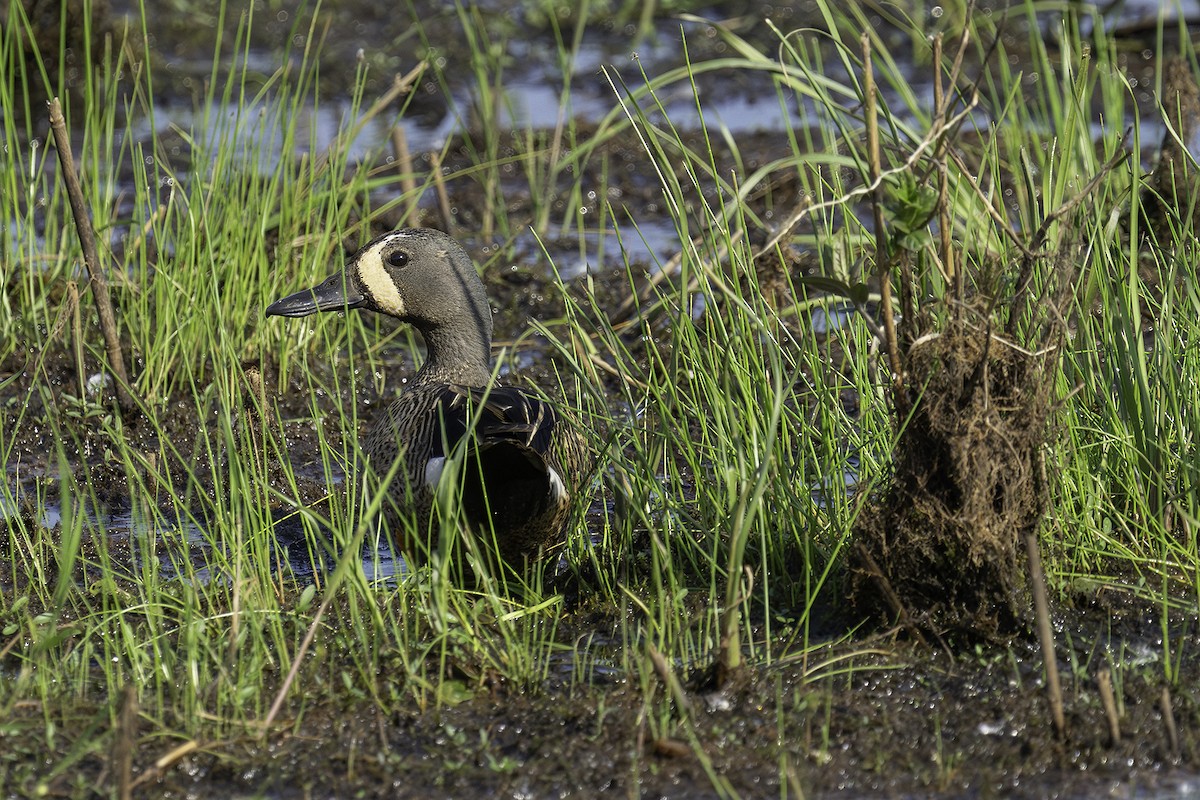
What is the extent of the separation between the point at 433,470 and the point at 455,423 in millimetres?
117

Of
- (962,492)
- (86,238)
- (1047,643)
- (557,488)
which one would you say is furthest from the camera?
(86,238)

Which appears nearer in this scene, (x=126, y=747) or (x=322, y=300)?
(x=126, y=747)

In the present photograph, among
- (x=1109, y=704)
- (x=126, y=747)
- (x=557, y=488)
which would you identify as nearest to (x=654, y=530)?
(x=557, y=488)

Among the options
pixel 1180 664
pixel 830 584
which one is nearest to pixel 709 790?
pixel 830 584

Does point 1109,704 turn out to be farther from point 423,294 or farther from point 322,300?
point 322,300

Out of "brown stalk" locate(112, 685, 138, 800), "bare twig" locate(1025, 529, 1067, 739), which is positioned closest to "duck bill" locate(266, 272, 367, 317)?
"brown stalk" locate(112, 685, 138, 800)

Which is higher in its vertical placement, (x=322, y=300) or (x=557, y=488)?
(x=322, y=300)

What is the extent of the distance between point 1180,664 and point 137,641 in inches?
80.1

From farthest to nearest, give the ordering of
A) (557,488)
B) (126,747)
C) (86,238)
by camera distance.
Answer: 1. (86,238)
2. (557,488)
3. (126,747)

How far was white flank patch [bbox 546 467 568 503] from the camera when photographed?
337 cm

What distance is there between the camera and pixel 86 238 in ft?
13.7

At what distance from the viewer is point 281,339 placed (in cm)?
479

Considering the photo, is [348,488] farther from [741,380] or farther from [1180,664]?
[1180,664]

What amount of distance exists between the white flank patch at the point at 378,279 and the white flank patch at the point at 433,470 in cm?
66
